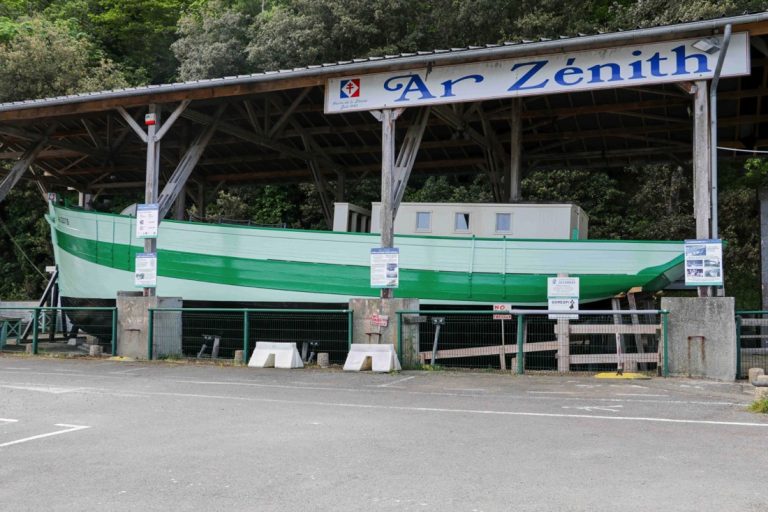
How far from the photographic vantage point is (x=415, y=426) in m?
7.96

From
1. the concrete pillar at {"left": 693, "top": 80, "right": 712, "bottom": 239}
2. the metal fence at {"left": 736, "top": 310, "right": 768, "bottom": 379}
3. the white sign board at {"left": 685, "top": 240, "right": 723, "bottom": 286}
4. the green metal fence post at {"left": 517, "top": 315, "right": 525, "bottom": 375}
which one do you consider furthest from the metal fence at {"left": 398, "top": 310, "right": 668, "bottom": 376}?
the concrete pillar at {"left": 693, "top": 80, "right": 712, "bottom": 239}

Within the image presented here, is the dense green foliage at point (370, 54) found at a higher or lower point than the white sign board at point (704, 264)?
higher

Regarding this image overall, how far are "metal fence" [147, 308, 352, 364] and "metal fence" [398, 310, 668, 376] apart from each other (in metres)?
1.83

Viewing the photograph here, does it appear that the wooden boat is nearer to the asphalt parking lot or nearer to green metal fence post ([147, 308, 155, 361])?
green metal fence post ([147, 308, 155, 361])

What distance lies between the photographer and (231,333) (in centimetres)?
1670

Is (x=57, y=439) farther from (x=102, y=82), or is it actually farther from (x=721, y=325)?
(x=102, y=82)

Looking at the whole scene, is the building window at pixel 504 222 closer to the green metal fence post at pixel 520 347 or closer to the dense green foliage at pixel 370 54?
the green metal fence post at pixel 520 347

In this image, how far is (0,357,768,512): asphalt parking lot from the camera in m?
5.13

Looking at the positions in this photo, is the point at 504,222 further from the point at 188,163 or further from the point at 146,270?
the point at 146,270

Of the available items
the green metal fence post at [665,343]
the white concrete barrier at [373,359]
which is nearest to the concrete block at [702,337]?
the green metal fence post at [665,343]

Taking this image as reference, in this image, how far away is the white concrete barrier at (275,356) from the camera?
47.0 ft

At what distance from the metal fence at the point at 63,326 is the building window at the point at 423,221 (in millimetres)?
7287

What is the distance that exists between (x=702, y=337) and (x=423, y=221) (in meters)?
7.44

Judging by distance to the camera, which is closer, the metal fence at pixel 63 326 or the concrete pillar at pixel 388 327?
the concrete pillar at pixel 388 327
